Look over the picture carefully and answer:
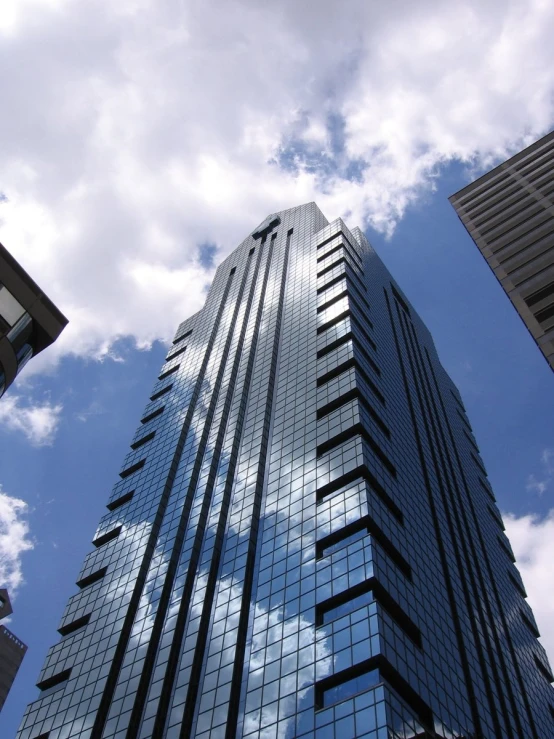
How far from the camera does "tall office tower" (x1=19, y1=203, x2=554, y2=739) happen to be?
4844 cm

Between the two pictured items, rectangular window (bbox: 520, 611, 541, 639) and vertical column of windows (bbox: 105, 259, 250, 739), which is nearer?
vertical column of windows (bbox: 105, 259, 250, 739)

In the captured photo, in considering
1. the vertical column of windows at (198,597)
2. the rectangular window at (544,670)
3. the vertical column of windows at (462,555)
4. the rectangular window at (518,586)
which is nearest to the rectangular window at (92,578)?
the vertical column of windows at (198,597)

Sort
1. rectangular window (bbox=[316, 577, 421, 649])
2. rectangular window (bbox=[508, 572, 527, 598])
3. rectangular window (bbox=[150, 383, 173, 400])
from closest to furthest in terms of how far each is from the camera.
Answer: rectangular window (bbox=[316, 577, 421, 649]), rectangular window (bbox=[508, 572, 527, 598]), rectangular window (bbox=[150, 383, 173, 400])

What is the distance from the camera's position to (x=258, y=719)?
153 feet

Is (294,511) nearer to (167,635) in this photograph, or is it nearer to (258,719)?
(167,635)

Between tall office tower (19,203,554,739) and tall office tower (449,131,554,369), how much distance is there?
22074mm

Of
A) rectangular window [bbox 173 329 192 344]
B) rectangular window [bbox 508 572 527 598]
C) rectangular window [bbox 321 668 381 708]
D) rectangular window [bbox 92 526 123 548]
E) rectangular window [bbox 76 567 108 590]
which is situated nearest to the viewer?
rectangular window [bbox 321 668 381 708]

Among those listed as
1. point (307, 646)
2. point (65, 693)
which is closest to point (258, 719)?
point (307, 646)

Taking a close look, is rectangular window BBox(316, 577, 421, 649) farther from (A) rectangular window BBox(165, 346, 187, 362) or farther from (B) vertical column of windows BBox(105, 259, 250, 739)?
(A) rectangular window BBox(165, 346, 187, 362)

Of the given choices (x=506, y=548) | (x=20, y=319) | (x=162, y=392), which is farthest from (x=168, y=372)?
(x=20, y=319)

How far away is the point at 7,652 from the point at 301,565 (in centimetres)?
5451

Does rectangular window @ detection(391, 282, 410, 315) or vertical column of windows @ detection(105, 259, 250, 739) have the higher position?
rectangular window @ detection(391, 282, 410, 315)

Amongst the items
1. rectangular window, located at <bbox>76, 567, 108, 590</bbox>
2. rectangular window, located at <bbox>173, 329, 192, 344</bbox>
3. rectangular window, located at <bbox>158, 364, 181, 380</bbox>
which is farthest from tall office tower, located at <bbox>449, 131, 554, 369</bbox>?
rectangular window, located at <bbox>173, 329, 192, 344</bbox>

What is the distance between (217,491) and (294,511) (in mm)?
14135
